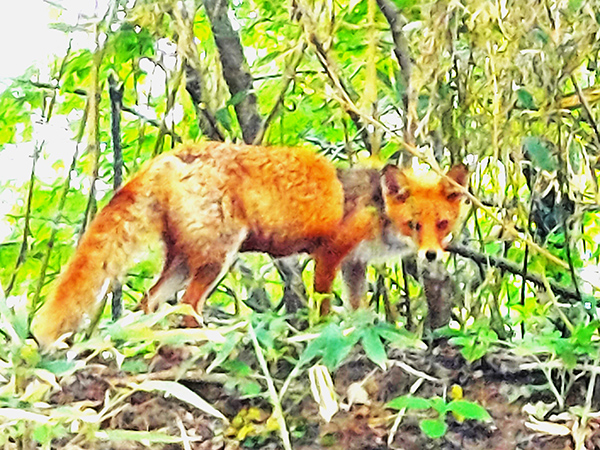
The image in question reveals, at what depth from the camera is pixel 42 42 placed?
1472 millimetres

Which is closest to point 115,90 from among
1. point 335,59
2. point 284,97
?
point 284,97

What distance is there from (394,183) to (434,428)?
45cm

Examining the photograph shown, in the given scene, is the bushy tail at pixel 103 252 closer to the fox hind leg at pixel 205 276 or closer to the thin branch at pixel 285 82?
the fox hind leg at pixel 205 276

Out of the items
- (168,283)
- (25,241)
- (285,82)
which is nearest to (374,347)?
(168,283)

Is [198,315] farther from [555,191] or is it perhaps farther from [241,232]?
[555,191]

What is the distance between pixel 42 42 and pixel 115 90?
0.19 meters

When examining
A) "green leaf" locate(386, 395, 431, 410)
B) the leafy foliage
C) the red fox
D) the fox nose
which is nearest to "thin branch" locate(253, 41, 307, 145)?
the leafy foliage

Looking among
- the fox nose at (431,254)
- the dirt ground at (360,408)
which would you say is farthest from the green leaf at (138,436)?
the fox nose at (431,254)

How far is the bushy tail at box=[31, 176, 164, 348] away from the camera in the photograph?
1142mm

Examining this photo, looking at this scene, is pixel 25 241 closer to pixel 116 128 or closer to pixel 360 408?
pixel 116 128

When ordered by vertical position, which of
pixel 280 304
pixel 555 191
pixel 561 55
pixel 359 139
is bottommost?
pixel 280 304

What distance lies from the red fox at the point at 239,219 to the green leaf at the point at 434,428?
0.34 meters

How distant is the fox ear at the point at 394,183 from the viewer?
4.21ft

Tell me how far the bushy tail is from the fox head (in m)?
0.40
